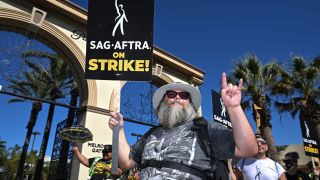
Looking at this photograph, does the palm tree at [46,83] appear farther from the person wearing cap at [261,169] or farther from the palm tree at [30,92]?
the person wearing cap at [261,169]

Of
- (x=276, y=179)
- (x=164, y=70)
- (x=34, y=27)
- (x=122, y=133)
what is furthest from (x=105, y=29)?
(x=164, y=70)

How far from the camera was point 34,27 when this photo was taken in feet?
31.5

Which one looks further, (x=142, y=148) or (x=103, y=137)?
(x=103, y=137)

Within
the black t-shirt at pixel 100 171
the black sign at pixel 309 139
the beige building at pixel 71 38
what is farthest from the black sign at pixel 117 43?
the black sign at pixel 309 139

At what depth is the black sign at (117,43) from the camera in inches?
122

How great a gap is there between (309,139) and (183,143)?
1208 cm

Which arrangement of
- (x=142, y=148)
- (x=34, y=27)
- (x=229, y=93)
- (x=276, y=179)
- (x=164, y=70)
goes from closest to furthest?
(x=229, y=93)
(x=142, y=148)
(x=276, y=179)
(x=34, y=27)
(x=164, y=70)

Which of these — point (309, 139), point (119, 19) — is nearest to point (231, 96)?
point (119, 19)

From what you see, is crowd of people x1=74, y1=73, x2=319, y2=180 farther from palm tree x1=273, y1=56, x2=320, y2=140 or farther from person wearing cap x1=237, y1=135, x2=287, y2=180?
palm tree x1=273, y1=56, x2=320, y2=140

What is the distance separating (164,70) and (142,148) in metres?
11.5

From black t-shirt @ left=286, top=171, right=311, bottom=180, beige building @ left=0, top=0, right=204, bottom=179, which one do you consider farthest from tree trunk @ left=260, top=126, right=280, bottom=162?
black t-shirt @ left=286, top=171, right=311, bottom=180

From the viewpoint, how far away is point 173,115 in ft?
8.43

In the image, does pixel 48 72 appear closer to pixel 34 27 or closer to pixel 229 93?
pixel 34 27

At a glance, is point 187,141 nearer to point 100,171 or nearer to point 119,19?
point 119,19
